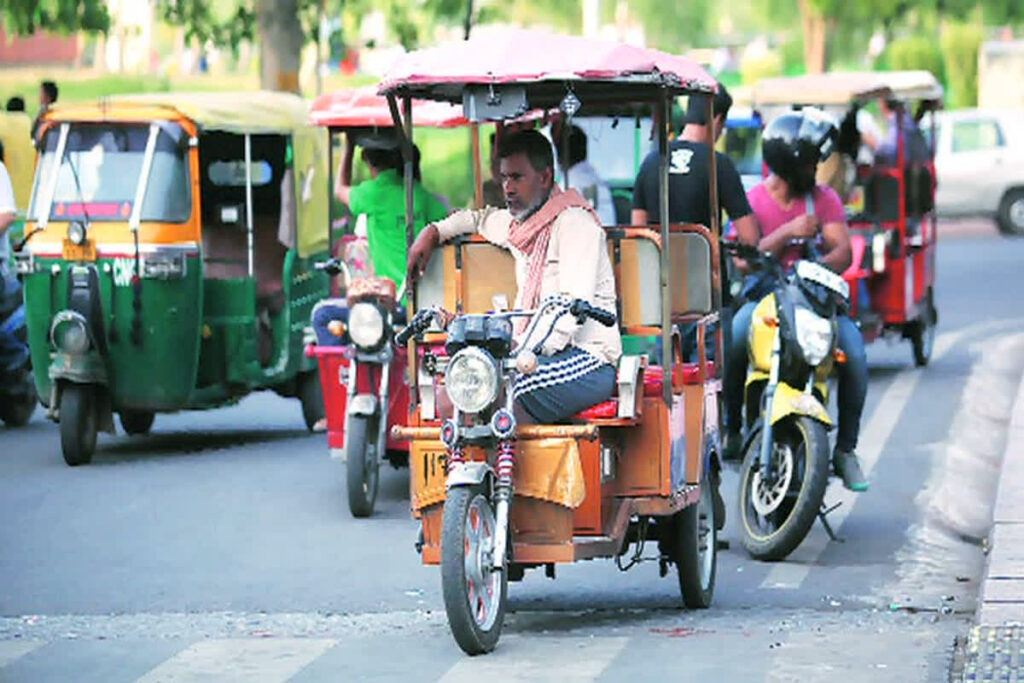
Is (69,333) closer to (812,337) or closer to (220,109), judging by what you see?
(220,109)

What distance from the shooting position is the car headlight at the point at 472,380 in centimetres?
835

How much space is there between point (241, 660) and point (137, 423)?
797 cm

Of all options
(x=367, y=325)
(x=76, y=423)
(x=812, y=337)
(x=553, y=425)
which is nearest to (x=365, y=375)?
(x=367, y=325)

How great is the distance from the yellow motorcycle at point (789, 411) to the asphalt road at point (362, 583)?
21 centimetres

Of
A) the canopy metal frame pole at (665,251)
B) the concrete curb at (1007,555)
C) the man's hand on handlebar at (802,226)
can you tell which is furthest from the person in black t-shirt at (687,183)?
the canopy metal frame pole at (665,251)

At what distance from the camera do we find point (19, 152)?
19250 millimetres

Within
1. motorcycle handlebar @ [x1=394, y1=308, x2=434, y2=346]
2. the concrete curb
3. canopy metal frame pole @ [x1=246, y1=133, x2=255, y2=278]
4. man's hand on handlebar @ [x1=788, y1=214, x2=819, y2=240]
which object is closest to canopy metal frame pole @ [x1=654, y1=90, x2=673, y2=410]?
motorcycle handlebar @ [x1=394, y1=308, x2=434, y2=346]

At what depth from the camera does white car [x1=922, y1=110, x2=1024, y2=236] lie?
122ft

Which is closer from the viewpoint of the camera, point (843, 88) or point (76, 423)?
point (76, 423)

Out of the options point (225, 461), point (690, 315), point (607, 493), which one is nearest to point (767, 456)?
point (690, 315)

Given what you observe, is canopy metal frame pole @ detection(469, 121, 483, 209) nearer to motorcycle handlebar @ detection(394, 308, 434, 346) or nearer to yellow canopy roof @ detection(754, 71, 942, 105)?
motorcycle handlebar @ detection(394, 308, 434, 346)

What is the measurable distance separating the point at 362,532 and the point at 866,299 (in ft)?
23.3

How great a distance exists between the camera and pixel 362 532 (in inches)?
463

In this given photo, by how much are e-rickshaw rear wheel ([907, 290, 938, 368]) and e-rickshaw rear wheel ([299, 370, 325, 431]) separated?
4970 millimetres
